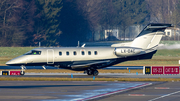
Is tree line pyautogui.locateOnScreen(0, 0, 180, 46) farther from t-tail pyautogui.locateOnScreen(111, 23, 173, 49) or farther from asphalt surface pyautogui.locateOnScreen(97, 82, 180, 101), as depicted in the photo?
asphalt surface pyautogui.locateOnScreen(97, 82, 180, 101)

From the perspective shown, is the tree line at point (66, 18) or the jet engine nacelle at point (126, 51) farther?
the tree line at point (66, 18)

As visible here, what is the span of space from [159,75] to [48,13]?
3125 inches

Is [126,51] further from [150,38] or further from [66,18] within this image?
[66,18]

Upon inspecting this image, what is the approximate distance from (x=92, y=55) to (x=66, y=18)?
9065cm

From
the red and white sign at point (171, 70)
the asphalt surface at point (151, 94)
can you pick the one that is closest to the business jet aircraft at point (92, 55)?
the red and white sign at point (171, 70)

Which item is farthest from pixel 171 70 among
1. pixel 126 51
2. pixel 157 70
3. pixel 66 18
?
pixel 66 18

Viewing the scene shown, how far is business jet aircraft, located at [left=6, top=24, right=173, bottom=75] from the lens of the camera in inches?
1513

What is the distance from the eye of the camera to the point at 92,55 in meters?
38.9

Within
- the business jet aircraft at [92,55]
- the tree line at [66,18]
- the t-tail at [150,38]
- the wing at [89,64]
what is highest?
the tree line at [66,18]

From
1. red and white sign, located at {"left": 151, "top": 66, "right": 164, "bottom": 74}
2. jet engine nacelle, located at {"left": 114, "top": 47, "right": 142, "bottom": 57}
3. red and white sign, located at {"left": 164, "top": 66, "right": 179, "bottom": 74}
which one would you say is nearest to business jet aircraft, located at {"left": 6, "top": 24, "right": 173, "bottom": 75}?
jet engine nacelle, located at {"left": 114, "top": 47, "right": 142, "bottom": 57}

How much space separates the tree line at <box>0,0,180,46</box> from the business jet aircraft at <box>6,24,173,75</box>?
61.4 m

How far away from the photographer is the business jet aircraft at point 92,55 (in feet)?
126

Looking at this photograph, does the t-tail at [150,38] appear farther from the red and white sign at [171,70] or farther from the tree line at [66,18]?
the tree line at [66,18]

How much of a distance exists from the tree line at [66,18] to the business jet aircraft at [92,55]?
6140cm
